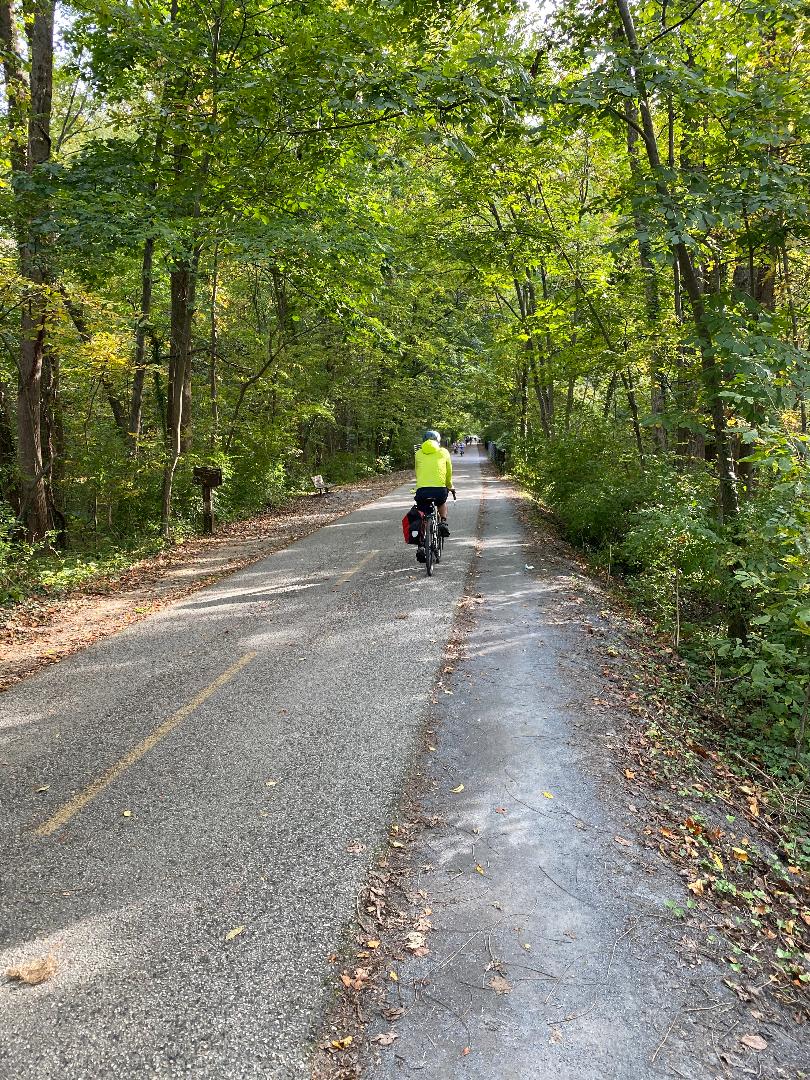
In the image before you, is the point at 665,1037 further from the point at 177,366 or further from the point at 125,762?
the point at 177,366

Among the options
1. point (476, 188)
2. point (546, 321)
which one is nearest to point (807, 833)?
point (546, 321)

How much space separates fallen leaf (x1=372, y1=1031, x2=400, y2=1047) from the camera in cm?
247

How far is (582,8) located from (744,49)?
7.52 feet

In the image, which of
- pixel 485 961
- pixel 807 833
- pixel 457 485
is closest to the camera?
pixel 485 961

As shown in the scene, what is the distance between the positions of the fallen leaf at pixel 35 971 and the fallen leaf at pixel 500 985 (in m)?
1.93

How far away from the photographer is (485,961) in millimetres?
2836

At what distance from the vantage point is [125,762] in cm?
451

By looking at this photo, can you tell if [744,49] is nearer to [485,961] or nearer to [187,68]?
[187,68]

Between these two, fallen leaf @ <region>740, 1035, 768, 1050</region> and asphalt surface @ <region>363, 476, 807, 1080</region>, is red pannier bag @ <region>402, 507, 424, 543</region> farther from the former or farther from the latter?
fallen leaf @ <region>740, 1035, 768, 1050</region>

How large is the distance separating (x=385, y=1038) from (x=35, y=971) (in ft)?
5.19

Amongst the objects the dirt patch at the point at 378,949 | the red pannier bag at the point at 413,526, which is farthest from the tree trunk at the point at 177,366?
the dirt patch at the point at 378,949

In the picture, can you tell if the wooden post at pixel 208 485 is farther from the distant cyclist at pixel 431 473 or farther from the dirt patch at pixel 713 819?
the dirt patch at pixel 713 819

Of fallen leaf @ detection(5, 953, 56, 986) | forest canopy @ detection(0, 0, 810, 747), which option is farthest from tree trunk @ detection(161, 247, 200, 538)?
fallen leaf @ detection(5, 953, 56, 986)

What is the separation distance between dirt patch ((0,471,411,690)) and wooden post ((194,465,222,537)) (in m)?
0.36
